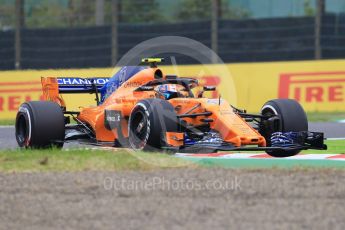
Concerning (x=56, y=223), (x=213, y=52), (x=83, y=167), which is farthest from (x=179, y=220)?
(x=213, y=52)

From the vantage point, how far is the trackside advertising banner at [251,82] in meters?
19.3

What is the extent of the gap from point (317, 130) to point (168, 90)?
203 inches

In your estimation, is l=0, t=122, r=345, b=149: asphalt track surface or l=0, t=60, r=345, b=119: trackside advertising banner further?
l=0, t=60, r=345, b=119: trackside advertising banner

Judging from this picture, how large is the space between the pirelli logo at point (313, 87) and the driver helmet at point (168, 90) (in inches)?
342

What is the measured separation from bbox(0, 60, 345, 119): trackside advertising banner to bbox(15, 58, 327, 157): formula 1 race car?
283 inches

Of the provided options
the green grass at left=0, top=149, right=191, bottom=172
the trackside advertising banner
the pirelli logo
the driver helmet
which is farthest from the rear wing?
the pirelli logo

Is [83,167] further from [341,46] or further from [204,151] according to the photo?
[341,46]

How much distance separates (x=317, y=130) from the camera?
15.3 meters

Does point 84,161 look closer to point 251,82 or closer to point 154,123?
point 154,123

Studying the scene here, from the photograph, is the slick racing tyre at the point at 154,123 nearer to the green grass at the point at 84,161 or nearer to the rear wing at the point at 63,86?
the green grass at the point at 84,161

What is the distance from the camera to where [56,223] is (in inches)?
240

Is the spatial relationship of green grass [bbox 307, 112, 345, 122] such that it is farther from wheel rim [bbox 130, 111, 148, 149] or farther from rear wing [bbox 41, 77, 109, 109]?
wheel rim [bbox 130, 111, 148, 149]

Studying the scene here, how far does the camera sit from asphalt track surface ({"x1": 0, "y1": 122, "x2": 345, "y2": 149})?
43.7ft

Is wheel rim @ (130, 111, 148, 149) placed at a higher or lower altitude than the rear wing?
lower
